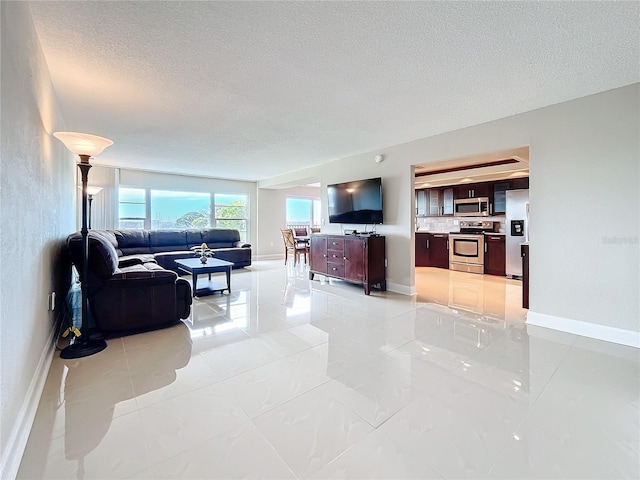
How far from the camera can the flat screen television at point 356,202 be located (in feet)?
15.9

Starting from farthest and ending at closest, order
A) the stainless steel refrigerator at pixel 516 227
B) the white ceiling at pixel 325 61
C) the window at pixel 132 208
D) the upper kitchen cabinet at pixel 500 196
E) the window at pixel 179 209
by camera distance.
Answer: the window at pixel 179 209, the window at pixel 132 208, the upper kitchen cabinet at pixel 500 196, the stainless steel refrigerator at pixel 516 227, the white ceiling at pixel 325 61

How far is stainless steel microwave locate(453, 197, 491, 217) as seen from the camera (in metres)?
6.26

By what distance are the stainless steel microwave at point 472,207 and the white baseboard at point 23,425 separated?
712cm

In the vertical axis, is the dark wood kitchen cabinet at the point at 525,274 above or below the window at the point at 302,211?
below

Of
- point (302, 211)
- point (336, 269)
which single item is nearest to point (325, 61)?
point (336, 269)

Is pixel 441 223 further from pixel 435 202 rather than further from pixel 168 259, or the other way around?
pixel 168 259

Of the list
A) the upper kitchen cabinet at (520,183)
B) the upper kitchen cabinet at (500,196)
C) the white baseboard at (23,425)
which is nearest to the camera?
A: the white baseboard at (23,425)

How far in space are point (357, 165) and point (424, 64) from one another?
9.98 feet

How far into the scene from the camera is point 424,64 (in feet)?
7.55

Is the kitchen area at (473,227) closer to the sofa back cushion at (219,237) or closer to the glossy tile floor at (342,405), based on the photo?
the glossy tile floor at (342,405)

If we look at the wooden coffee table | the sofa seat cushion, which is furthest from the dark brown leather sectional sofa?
the sofa seat cushion

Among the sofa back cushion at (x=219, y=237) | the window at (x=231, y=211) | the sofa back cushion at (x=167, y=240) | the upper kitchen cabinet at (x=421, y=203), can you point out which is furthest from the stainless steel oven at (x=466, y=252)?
the sofa back cushion at (x=167, y=240)

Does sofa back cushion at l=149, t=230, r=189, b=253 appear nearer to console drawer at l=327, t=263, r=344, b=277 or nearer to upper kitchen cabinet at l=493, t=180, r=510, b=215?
console drawer at l=327, t=263, r=344, b=277

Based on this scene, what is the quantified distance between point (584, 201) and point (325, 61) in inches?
113
